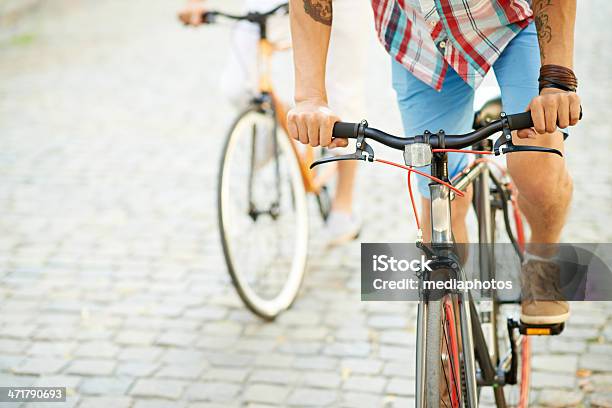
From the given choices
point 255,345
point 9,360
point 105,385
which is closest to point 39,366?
point 9,360

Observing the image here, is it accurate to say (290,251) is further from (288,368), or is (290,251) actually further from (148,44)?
(148,44)

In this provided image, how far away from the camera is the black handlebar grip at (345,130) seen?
7.25 feet

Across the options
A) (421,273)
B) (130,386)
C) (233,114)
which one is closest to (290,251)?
(130,386)

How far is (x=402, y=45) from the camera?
8.87 ft

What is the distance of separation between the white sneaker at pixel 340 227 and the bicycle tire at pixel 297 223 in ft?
1.34

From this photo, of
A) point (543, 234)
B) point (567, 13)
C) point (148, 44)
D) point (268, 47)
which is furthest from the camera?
point (148, 44)

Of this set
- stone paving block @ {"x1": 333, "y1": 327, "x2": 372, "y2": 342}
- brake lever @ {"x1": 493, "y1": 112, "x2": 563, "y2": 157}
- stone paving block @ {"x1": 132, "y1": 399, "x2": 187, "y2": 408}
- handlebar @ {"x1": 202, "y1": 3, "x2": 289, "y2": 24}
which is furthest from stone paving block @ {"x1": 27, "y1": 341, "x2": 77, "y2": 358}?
brake lever @ {"x1": 493, "y1": 112, "x2": 563, "y2": 157}

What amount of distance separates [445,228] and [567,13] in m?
0.71

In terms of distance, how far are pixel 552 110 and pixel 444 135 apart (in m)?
0.27

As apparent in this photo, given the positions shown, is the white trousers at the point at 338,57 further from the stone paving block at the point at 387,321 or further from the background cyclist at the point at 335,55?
the stone paving block at the point at 387,321

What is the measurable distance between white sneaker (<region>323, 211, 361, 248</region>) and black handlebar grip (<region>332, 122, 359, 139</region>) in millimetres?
2772

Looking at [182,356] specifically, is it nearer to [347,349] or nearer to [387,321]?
[347,349]

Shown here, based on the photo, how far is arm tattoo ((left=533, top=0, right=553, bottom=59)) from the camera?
7.82 ft

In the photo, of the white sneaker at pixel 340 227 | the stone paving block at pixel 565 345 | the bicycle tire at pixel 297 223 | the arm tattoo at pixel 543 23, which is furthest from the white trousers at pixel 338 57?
the arm tattoo at pixel 543 23
